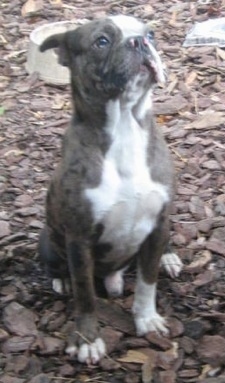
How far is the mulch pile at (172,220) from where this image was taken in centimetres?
429

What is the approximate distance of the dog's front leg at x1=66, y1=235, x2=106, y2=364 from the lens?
Answer: 163 inches

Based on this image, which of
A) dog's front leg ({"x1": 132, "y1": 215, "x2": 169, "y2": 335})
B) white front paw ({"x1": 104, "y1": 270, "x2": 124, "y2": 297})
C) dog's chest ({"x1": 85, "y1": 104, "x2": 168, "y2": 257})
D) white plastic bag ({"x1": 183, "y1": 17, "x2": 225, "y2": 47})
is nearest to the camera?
dog's chest ({"x1": 85, "y1": 104, "x2": 168, "y2": 257})

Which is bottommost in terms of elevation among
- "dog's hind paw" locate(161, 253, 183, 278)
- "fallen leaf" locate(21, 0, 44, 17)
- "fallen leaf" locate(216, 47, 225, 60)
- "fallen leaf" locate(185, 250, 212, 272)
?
"fallen leaf" locate(185, 250, 212, 272)

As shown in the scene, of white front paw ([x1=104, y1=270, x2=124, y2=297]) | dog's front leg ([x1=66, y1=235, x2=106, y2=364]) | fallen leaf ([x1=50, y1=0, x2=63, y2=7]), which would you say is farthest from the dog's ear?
fallen leaf ([x1=50, y1=0, x2=63, y2=7])

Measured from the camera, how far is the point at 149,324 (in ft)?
14.5

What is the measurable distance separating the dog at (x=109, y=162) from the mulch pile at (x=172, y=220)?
0.22 metres

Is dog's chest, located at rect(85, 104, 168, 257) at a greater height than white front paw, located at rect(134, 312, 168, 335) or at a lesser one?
greater

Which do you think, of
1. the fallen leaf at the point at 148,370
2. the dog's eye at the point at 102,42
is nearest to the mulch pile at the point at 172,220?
the fallen leaf at the point at 148,370

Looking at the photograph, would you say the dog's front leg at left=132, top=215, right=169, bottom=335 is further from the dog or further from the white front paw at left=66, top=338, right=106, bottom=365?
the white front paw at left=66, top=338, right=106, bottom=365

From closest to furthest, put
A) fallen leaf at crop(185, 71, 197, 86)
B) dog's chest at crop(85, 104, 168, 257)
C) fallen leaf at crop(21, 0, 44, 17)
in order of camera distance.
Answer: dog's chest at crop(85, 104, 168, 257), fallen leaf at crop(185, 71, 197, 86), fallen leaf at crop(21, 0, 44, 17)

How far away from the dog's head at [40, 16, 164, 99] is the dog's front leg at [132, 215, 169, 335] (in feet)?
2.24

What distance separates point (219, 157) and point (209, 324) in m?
1.57

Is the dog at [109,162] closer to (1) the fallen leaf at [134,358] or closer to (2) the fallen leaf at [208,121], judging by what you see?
(1) the fallen leaf at [134,358]

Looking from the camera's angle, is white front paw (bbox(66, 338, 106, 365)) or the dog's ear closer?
the dog's ear
